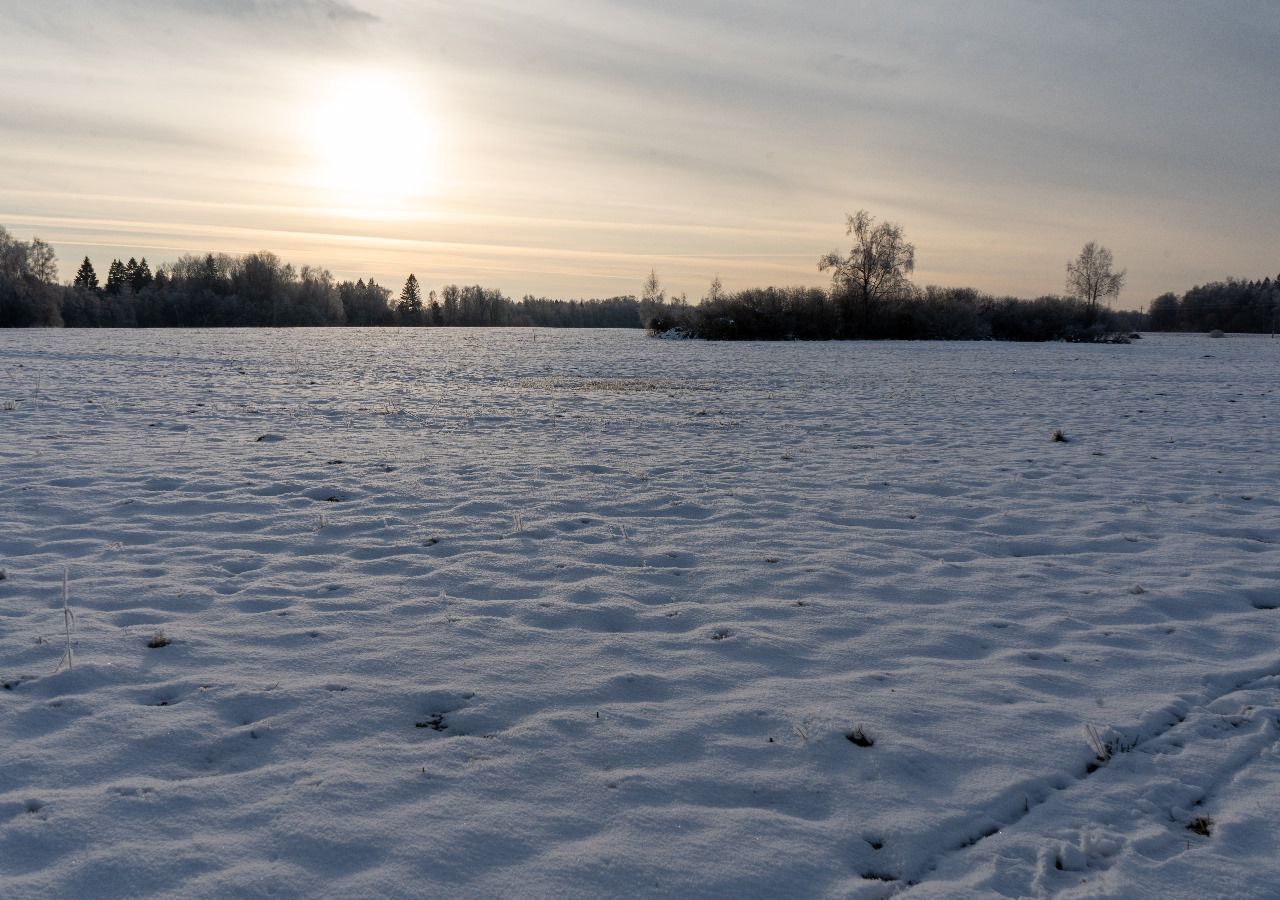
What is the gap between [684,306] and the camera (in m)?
65.8

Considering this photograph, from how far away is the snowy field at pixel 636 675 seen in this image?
314cm

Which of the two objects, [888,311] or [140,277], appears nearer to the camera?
[888,311]

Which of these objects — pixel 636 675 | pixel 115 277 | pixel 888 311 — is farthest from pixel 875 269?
pixel 115 277

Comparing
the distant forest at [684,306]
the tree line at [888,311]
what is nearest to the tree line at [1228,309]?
the distant forest at [684,306]

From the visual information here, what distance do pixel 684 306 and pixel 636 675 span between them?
206 feet

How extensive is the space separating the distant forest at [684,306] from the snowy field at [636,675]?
1984 inches

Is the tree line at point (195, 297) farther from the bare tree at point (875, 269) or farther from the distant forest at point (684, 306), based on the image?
the bare tree at point (875, 269)

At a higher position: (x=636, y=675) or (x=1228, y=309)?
(x=1228, y=309)

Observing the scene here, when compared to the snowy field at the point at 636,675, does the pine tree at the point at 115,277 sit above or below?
above

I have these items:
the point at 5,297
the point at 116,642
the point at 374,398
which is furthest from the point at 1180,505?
the point at 5,297

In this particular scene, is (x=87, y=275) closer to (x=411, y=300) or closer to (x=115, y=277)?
(x=115, y=277)

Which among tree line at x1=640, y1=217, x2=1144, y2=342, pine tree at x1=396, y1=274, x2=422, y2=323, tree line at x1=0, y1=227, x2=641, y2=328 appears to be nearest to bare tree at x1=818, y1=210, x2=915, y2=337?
tree line at x1=640, y1=217, x2=1144, y2=342

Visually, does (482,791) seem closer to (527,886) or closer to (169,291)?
(527,886)

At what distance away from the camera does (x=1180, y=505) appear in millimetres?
8570
